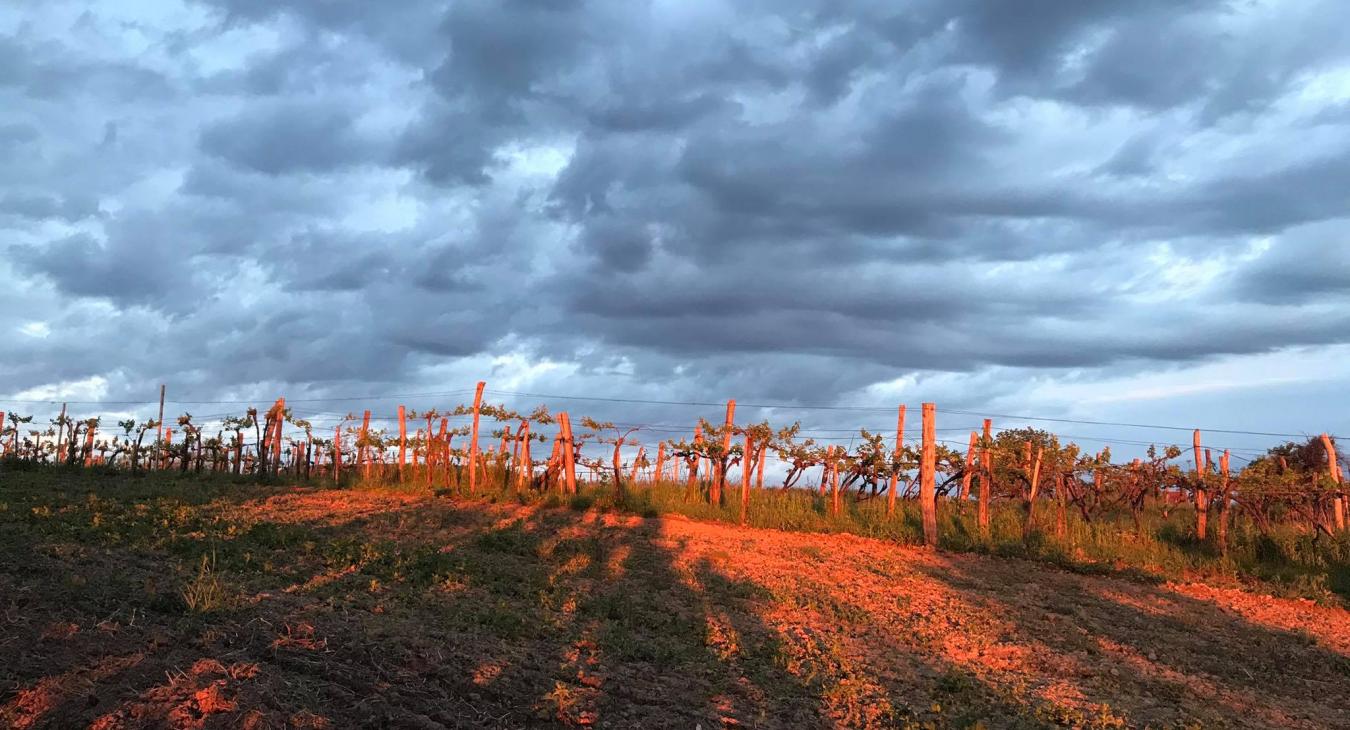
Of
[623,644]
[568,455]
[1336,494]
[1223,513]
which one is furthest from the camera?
[568,455]

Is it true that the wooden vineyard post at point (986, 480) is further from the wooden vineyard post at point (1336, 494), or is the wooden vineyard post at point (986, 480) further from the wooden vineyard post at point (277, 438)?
the wooden vineyard post at point (277, 438)

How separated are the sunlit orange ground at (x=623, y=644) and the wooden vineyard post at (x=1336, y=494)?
482cm

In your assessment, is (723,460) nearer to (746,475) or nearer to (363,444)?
(746,475)

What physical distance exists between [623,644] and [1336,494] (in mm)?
13838

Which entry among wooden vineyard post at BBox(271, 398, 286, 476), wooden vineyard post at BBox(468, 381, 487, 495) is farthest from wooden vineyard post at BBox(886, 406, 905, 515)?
wooden vineyard post at BBox(271, 398, 286, 476)

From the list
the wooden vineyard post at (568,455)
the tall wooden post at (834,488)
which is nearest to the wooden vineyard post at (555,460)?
the wooden vineyard post at (568,455)

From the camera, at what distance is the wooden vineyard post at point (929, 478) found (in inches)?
555

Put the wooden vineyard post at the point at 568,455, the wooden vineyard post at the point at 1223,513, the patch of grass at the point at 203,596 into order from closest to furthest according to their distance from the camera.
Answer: the patch of grass at the point at 203,596 → the wooden vineyard post at the point at 1223,513 → the wooden vineyard post at the point at 568,455

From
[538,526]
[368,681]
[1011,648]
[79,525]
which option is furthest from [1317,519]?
[79,525]

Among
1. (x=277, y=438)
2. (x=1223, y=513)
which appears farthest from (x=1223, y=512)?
(x=277, y=438)

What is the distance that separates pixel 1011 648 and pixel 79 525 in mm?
9872

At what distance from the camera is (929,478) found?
1441 centimetres

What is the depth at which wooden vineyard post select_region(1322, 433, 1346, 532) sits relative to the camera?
1452 cm

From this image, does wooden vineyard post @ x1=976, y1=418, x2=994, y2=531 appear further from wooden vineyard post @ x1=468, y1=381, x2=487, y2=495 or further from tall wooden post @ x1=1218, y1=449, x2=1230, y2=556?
wooden vineyard post @ x1=468, y1=381, x2=487, y2=495
